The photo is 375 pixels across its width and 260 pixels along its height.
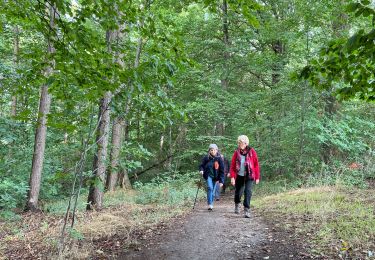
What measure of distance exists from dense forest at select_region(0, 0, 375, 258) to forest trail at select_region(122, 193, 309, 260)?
58.6 inches

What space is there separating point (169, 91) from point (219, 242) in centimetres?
1419

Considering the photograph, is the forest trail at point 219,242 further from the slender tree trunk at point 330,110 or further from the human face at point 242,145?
the slender tree trunk at point 330,110

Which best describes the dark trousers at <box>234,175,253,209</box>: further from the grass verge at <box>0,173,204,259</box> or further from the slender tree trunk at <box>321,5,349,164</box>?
the slender tree trunk at <box>321,5,349,164</box>

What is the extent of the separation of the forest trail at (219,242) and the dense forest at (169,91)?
1490 millimetres

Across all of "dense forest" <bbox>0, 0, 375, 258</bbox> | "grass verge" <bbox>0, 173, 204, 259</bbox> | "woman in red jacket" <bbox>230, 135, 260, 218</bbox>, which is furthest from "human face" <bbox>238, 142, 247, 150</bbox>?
"grass verge" <bbox>0, 173, 204, 259</bbox>

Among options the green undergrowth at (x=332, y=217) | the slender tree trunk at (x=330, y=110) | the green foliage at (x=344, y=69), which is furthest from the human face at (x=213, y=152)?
the slender tree trunk at (x=330, y=110)

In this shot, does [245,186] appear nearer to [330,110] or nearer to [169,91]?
[330,110]

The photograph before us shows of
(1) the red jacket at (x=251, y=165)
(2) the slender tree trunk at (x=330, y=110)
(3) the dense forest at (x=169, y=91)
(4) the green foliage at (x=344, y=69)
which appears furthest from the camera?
(2) the slender tree trunk at (x=330, y=110)

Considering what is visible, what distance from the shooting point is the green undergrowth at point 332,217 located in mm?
5016

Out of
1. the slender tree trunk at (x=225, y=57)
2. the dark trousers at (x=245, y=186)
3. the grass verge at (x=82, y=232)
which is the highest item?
the slender tree trunk at (x=225, y=57)

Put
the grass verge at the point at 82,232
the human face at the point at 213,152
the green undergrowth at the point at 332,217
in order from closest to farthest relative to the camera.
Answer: the green undergrowth at the point at 332,217 < the grass verge at the point at 82,232 < the human face at the point at 213,152

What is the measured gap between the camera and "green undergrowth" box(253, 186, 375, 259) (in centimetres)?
502

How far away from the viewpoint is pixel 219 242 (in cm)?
581

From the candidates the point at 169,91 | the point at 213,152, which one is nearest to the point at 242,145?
→ the point at 213,152
